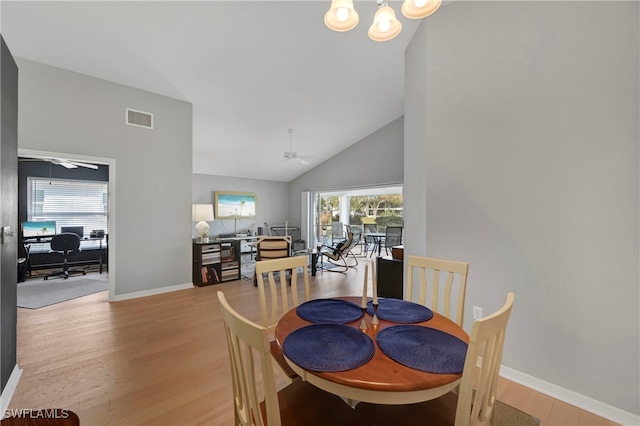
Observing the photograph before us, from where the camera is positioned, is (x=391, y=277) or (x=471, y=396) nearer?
(x=471, y=396)

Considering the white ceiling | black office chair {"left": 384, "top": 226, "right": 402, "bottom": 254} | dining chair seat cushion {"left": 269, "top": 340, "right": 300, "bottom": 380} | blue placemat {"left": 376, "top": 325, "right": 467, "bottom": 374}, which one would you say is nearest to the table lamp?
the white ceiling

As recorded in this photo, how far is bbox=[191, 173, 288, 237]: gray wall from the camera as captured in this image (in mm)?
7195

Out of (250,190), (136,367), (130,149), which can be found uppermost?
(130,149)

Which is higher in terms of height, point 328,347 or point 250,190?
point 250,190

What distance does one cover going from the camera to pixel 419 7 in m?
1.41

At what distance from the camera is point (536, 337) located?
1.89 metres

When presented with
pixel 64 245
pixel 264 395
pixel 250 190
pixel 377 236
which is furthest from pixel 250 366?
pixel 250 190

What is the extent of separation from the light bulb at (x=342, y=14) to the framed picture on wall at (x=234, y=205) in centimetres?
657

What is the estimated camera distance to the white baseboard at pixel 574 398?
5.25ft

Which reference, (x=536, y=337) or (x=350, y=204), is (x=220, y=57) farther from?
(x=350, y=204)

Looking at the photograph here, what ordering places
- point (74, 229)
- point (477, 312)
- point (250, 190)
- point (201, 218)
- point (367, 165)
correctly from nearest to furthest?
1. point (477, 312)
2. point (201, 218)
3. point (74, 229)
4. point (367, 165)
5. point (250, 190)

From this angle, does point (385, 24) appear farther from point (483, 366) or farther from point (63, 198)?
point (63, 198)

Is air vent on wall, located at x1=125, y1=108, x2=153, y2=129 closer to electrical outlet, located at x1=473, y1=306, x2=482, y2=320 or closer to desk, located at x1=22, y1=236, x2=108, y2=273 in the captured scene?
desk, located at x1=22, y1=236, x2=108, y2=273

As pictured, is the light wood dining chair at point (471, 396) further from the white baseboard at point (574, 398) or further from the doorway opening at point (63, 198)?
the doorway opening at point (63, 198)
